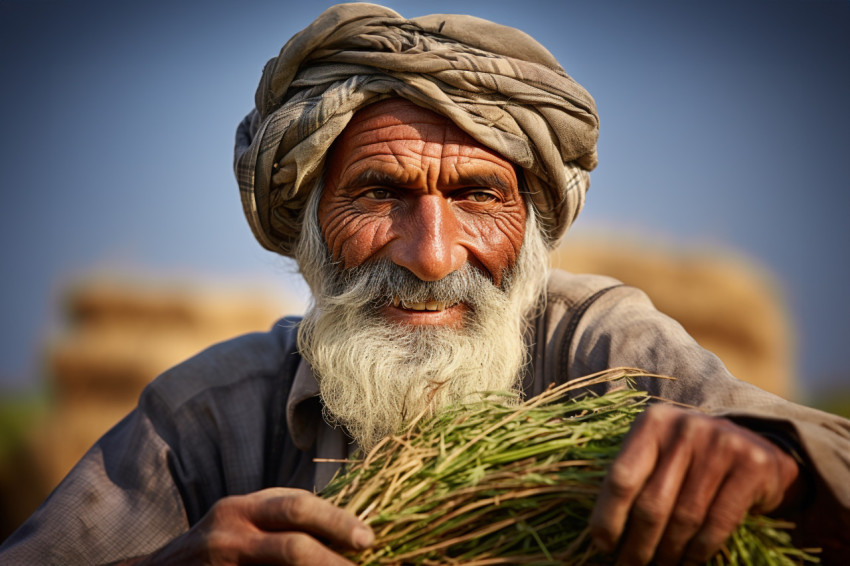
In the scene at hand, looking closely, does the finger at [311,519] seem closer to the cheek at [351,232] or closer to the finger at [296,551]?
the finger at [296,551]

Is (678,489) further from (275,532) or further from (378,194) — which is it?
(378,194)

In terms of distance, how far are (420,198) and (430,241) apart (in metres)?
0.18

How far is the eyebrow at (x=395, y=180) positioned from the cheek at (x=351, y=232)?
0.36ft

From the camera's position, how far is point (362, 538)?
1.49m

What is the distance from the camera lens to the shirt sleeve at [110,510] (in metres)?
2.48

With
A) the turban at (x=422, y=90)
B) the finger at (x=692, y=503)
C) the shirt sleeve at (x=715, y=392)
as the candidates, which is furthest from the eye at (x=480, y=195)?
the finger at (x=692, y=503)

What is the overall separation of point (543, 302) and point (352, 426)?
884 mm

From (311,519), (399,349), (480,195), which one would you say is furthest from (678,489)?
(480,195)

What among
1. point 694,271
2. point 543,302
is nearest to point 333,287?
point 543,302

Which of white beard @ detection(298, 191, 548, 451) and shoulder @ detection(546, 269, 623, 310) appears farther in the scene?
shoulder @ detection(546, 269, 623, 310)

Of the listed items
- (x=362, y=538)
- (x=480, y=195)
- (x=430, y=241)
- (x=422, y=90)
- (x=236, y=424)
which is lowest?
(x=236, y=424)

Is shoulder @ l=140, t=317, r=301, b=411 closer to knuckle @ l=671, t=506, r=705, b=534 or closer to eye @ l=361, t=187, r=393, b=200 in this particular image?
eye @ l=361, t=187, r=393, b=200

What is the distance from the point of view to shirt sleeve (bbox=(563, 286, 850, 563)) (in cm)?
157

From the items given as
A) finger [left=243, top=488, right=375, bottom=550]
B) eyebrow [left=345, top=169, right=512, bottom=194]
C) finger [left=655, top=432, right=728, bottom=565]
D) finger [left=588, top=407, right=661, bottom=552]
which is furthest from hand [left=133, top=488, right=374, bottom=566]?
eyebrow [left=345, top=169, right=512, bottom=194]
